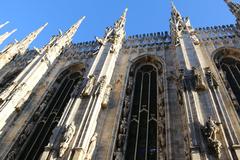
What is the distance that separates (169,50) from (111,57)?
12.8ft

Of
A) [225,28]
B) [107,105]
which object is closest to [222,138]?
[107,105]

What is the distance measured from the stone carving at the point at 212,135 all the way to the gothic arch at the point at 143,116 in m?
2.10

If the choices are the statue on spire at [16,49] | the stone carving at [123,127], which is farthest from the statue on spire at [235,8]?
the statue on spire at [16,49]

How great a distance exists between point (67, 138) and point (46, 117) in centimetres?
504

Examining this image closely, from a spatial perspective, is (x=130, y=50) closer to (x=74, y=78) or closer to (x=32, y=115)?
(x=74, y=78)

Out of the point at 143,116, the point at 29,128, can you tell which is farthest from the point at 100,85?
the point at 29,128

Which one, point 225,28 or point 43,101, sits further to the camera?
point 225,28

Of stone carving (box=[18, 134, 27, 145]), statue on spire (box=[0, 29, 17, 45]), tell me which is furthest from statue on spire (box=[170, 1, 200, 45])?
statue on spire (box=[0, 29, 17, 45])

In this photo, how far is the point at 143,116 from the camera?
12.4 metres

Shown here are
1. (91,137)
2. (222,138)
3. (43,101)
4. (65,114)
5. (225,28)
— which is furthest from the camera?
(225,28)

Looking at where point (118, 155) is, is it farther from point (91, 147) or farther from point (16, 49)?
point (16, 49)

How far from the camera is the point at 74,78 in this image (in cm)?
1748

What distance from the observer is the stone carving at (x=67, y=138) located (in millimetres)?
8930

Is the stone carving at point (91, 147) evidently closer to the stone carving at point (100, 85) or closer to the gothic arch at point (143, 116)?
the gothic arch at point (143, 116)
